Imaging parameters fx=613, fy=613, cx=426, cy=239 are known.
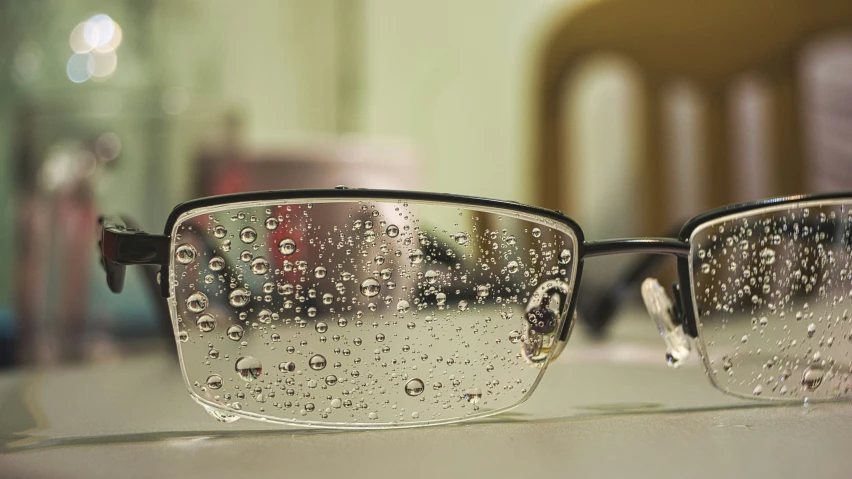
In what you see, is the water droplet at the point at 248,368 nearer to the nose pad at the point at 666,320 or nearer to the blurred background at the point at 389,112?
the nose pad at the point at 666,320

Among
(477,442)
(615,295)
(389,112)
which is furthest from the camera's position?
(389,112)

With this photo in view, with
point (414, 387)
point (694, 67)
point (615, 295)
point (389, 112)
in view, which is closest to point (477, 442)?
point (414, 387)

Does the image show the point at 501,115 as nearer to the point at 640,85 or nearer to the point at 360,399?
the point at 640,85

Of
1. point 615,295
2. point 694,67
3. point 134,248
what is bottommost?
point 615,295

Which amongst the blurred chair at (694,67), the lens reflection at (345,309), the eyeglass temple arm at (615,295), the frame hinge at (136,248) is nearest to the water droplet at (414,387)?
the lens reflection at (345,309)

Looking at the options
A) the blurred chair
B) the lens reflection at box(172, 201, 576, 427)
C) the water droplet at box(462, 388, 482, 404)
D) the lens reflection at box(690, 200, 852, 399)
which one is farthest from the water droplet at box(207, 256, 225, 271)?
the blurred chair

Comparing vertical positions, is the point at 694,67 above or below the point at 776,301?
above

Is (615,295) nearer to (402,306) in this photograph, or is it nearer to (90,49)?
(402,306)
